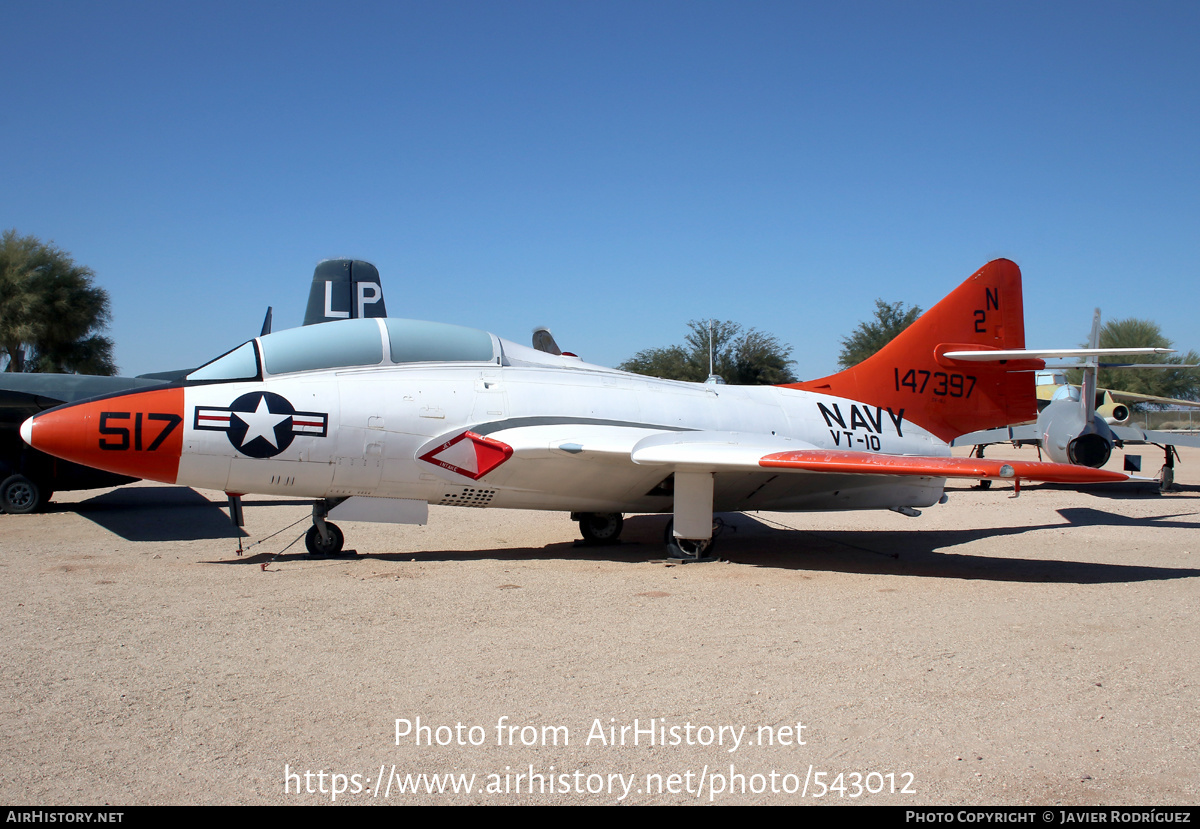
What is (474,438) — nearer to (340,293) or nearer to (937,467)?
(937,467)

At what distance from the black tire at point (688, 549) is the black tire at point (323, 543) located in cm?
389

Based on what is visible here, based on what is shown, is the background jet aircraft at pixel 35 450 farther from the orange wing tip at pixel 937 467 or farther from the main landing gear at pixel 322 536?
the orange wing tip at pixel 937 467

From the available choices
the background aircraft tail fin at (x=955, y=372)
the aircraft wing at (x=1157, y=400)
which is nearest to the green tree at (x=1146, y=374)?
the aircraft wing at (x=1157, y=400)

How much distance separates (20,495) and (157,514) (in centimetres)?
273

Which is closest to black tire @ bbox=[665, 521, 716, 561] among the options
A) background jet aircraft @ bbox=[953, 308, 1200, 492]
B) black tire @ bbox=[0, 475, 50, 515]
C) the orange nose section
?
the orange nose section

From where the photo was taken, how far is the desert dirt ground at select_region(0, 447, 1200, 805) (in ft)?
10.6

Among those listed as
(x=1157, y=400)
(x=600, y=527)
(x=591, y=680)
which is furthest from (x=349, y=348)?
(x=1157, y=400)

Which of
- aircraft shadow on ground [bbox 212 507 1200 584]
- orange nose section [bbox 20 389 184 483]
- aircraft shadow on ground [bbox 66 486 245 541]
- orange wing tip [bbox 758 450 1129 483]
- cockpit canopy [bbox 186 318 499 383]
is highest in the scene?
cockpit canopy [bbox 186 318 499 383]

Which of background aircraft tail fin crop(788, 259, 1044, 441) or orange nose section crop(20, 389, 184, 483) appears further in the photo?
background aircraft tail fin crop(788, 259, 1044, 441)

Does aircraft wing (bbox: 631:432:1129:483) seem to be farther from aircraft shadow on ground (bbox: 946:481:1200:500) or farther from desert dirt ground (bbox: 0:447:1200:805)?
aircraft shadow on ground (bbox: 946:481:1200:500)

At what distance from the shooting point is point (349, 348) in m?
8.43

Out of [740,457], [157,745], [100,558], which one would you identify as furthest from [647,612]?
[100,558]

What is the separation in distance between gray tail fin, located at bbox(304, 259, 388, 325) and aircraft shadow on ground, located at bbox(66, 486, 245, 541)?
15.4ft

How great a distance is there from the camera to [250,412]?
7.73 metres
